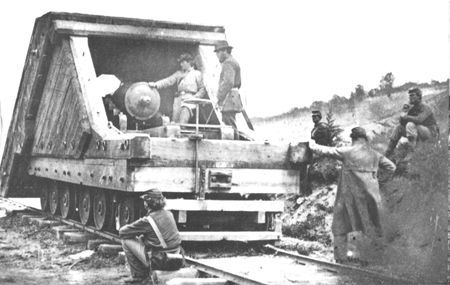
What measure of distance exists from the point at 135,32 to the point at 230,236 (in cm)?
→ 410

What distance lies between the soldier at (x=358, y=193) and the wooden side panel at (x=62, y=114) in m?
3.96

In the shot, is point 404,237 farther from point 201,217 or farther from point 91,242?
point 91,242

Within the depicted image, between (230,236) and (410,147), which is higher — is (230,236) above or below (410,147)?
below

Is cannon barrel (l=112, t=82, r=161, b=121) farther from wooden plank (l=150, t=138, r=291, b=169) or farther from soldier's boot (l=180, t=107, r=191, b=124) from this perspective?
wooden plank (l=150, t=138, r=291, b=169)

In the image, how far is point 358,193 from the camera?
26.2 feet

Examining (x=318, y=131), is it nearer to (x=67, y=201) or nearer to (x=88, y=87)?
(x=88, y=87)

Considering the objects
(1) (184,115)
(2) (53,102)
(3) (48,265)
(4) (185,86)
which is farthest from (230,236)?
(2) (53,102)

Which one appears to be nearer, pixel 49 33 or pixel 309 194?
pixel 49 33

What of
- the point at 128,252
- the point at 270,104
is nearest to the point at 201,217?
the point at 128,252

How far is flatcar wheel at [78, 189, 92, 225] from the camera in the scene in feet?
36.2

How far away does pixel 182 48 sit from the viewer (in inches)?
489

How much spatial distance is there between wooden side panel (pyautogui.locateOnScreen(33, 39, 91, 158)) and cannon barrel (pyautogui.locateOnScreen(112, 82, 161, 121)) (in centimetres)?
102

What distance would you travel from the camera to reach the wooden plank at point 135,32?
1078cm

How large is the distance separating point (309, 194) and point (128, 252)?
5820mm
